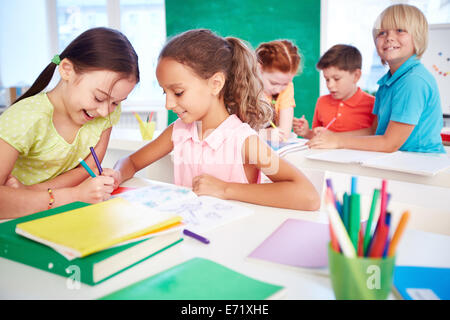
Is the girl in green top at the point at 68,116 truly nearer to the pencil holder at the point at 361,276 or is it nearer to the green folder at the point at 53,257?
the green folder at the point at 53,257

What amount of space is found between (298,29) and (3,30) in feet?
10.8

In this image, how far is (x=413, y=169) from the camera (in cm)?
138

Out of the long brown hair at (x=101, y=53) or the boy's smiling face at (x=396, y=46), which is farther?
the boy's smiling face at (x=396, y=46)

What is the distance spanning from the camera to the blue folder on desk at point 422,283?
0.52 metres

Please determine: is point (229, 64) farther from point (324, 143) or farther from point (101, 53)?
point (324, 143)

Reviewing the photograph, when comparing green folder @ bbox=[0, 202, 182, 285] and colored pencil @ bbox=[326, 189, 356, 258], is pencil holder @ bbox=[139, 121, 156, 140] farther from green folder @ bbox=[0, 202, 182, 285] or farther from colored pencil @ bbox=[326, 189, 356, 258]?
colored pencil @ bbox=[326, 189, 356, 258]

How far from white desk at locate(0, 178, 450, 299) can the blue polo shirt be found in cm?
114

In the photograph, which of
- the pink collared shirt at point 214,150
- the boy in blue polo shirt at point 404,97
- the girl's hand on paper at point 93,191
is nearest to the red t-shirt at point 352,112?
the boy in blue polo shirt at point 404,97

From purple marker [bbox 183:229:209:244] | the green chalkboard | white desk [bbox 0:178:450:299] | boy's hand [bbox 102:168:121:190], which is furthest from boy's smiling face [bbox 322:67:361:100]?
purple marker [bbox 183:229:209:244]

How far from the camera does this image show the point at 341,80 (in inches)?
99.8

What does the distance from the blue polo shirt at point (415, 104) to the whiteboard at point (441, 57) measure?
1.55 m

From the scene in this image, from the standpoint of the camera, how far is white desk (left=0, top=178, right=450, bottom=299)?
537mm
